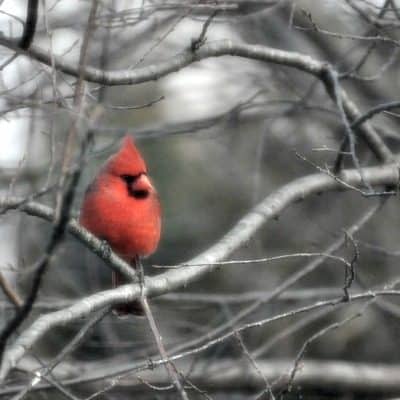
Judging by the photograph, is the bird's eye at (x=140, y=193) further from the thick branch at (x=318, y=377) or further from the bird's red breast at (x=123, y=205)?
the thick branch at (x=318, y=377)

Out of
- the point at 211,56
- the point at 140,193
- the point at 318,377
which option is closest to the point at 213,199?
the point at 318,377

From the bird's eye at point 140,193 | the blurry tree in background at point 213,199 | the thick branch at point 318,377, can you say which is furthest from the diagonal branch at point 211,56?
the thick branch at point 318,377

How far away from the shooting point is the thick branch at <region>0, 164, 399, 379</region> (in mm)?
2857

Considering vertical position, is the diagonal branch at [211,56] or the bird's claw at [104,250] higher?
the diagonal branch at [211,56]

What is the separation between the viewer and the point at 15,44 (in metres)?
3.35

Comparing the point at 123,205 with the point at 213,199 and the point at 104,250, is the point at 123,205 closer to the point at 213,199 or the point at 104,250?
the point at 104,250

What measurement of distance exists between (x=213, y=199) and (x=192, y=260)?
21.7ft

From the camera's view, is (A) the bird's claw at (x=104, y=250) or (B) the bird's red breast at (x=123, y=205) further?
(B) the bird's red breast at (x=123, y=205)

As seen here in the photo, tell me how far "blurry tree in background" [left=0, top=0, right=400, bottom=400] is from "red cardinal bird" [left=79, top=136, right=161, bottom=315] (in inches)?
6.8

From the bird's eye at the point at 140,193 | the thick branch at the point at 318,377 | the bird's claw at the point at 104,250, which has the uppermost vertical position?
the bird's eye at the point at 140,193

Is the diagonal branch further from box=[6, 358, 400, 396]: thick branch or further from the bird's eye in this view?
box=[6, 358, 400, 396]: thick branch

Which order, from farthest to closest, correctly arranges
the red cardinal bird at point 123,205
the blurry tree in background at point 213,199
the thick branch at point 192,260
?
the red cardinal bird at point 123,205, the blurry tree in background at point 213,199, the thick branch at point 192,260

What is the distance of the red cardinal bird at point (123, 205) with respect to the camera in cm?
447

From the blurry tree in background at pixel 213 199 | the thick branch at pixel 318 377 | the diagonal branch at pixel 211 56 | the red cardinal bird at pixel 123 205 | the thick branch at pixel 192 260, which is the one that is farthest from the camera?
the thick branch at pixel 318 377
